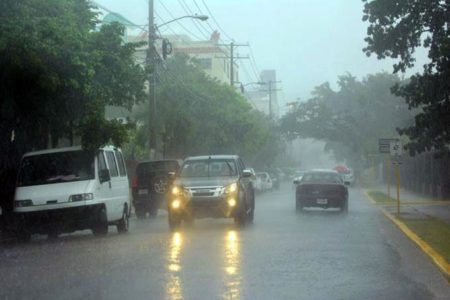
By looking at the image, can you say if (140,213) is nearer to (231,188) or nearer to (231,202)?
(231,188)

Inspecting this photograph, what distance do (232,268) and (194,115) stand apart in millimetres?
35309

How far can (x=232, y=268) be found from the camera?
12461 mm

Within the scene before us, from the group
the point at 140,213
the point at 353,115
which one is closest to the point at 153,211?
the point at 140,213

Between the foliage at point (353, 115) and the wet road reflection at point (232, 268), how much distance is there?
59.5m

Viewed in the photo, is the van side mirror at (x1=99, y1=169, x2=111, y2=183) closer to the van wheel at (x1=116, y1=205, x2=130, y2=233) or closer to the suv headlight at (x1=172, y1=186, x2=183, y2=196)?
the van wheel at (x1=116, y1=205, x2=130, y2=233)

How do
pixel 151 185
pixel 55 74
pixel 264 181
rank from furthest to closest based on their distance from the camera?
pixel 264 181, pixel 151 185, pixel 55 74

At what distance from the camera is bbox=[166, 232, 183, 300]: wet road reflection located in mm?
10203

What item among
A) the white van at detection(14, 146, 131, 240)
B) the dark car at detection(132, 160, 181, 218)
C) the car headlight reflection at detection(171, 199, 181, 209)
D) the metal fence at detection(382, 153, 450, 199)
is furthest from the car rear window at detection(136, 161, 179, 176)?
the metal fence at detection(382, 153, 450, 199)

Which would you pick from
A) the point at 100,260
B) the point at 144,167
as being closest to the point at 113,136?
the point at 100,260

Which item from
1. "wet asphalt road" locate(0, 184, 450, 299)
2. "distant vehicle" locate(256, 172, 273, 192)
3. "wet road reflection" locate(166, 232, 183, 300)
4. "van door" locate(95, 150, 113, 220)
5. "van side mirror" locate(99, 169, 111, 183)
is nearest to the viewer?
"wet road reflection" locate(166, 232, 183, 300)

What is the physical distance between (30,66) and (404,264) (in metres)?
9.27

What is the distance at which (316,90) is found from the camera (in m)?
86.6

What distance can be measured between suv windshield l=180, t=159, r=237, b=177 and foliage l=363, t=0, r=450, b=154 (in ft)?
18.9

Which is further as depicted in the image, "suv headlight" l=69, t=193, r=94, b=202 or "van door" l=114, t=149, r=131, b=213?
"van door" l=114, t=149, r=131, b=213
